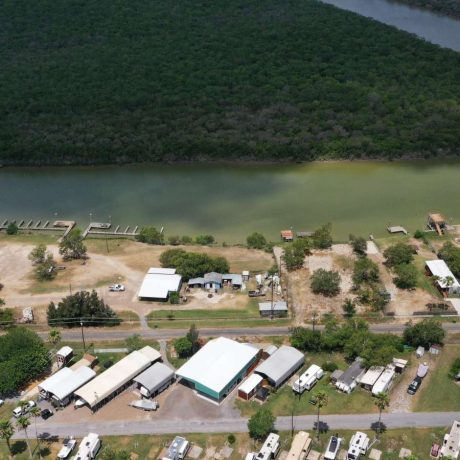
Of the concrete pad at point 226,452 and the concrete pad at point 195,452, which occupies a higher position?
the concrete pad at point 226,452

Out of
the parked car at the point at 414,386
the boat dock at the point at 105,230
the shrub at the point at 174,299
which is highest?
the parked car at the point at 414,386

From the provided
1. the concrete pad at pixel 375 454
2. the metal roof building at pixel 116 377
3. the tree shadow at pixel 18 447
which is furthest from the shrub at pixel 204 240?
the concrete pad at pixel 375 454

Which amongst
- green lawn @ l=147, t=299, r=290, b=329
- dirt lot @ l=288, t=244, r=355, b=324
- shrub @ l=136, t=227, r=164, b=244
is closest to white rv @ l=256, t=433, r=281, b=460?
green lawn @ l=147, t=299, r=290, b=329

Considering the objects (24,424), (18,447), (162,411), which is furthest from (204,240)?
(24,424)

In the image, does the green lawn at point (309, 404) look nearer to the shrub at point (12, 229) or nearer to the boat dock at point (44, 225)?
Result: the boat dock at point (44, 225)

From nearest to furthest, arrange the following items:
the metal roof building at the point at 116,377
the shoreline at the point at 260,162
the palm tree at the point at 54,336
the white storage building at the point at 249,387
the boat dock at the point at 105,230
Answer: the metal roof building at the point at 116,377, the white storage building at the point at 249,387, the palm tree at the point at 54,336, the boat dock at the point at 105,230, the shoreline at the point at 260,162

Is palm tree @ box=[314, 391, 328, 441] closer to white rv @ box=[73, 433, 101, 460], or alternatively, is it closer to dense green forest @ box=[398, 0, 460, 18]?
white rv @ box=[73, 433, 101, 460]

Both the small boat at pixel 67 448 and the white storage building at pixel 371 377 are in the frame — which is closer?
the small boat at pixel 67 448

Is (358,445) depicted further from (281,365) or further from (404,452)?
(281,365)

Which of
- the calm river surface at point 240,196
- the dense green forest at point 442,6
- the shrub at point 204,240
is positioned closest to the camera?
the shrub at point 204,240
